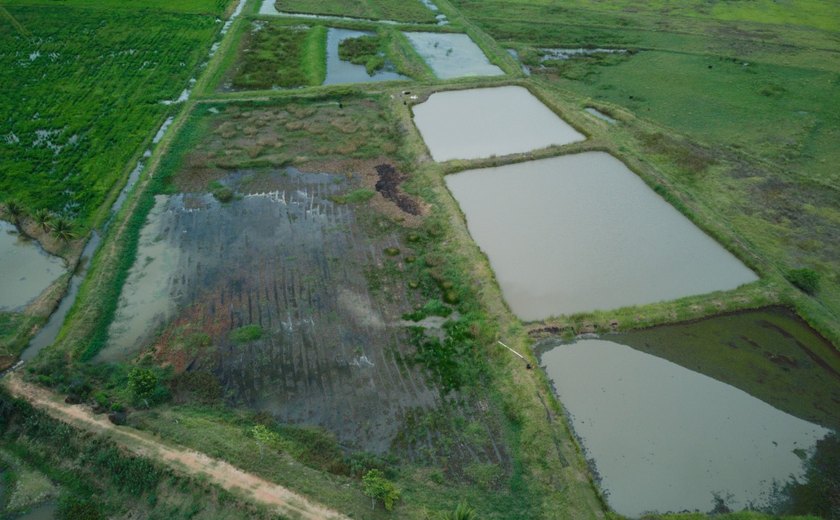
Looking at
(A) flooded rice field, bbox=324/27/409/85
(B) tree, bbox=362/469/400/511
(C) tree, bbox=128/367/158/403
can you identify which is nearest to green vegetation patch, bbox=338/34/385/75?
(A) flooded rice field, bbox=324/27/409/85

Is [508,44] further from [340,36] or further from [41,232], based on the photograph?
[41,232]

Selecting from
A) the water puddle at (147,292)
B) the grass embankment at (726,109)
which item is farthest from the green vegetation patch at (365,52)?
the water puddle at (147,292)

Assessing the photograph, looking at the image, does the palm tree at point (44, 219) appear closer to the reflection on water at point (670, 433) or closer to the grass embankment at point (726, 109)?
the reflection on water at point (670, 433)

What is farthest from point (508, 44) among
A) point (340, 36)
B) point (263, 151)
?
point (263, 151)

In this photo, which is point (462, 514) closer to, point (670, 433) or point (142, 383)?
point (670, 433)

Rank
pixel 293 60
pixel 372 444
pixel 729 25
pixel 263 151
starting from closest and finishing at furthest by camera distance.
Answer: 1. pixel 372 444
2. pixel 263 151
3. pixel 293 60
4. pixel 729 25

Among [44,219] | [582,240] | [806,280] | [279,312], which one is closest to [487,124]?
[582,240]
